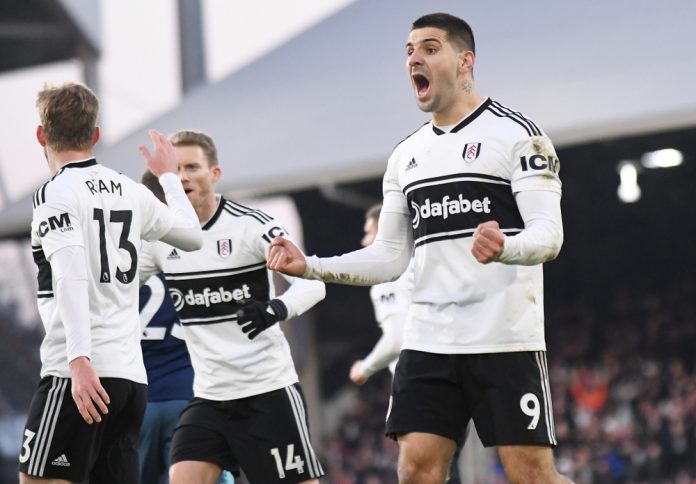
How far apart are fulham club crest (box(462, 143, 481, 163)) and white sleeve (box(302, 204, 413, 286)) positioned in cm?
44

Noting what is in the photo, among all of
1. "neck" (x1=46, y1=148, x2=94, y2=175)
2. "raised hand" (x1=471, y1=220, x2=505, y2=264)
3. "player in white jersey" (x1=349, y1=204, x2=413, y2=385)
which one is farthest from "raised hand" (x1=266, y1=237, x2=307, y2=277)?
"player in white jersey" (x1=349, y1=204, x2=413, y2=385)

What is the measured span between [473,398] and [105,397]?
4.27ft

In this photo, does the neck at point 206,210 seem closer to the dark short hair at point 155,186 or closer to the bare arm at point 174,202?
the dark short hair at point 155,186

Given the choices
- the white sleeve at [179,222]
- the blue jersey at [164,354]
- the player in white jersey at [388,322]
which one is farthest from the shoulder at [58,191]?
the player in white jersey at [388,322]

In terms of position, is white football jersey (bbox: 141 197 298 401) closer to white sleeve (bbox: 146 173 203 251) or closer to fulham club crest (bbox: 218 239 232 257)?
fulham club crest (bbox: 218 239 232 257)

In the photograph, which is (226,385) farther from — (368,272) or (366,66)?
(366,66)

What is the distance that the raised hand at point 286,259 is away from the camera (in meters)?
4.34

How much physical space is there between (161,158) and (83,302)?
0.96m

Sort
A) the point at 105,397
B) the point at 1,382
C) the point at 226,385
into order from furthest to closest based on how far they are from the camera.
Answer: the point at 1,382
the point at 226,385
the point at 105,397

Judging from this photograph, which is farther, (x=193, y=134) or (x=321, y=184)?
(x=321, y=184)

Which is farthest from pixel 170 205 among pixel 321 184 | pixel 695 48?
pixel 321 184

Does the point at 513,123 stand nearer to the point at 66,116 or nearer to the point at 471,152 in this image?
the point at 471,152

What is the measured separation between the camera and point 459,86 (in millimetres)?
4617

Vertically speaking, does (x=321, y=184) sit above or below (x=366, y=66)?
below
